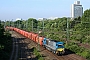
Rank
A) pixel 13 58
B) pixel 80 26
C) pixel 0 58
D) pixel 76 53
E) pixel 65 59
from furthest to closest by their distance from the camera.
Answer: pixel 80 26 < pixel 76 53 < pixel 13 58 < pixel 65 59 < pixel 0 58

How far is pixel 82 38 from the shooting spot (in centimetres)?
5941

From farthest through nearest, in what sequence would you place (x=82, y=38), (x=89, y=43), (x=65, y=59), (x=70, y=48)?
(x=82, y=38), (x=89, y=43), (x=70, y=48), (x=65, y=59)

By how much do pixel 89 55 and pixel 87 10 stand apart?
51.6 m

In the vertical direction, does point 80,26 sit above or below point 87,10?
below

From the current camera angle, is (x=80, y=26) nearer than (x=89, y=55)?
No

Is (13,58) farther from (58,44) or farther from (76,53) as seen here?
(76,53)

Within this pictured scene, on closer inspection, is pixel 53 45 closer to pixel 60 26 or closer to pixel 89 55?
pixel 89 55

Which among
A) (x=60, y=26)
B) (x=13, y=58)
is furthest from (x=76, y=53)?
(x=60, y=26)

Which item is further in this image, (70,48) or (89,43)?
(89,43)

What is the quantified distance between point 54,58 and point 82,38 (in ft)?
85.5

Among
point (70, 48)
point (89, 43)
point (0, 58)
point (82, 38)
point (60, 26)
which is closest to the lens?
point (0, 58)

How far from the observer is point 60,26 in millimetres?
83125

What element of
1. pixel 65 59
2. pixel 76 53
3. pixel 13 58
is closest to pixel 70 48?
pixel 76 53

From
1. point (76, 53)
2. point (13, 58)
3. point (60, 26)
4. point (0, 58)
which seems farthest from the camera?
point (60, 26)
